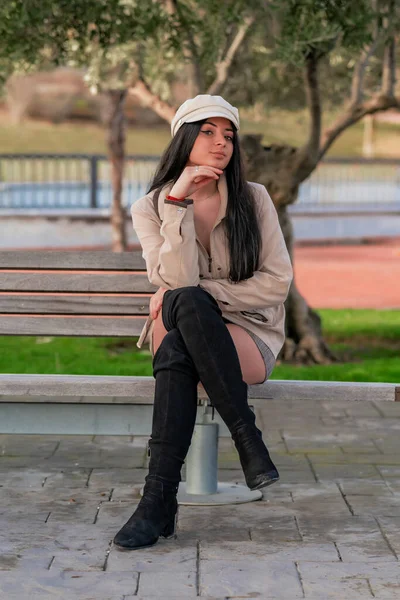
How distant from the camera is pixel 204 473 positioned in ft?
15.6

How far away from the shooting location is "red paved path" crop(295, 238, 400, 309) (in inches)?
570

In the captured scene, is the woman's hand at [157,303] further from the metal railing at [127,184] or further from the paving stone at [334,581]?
the metal railing at [127,184]

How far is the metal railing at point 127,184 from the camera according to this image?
23.2 m

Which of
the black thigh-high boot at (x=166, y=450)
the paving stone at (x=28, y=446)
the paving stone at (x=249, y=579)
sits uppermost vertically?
the black thigh-high boot at (x=166, y=450)

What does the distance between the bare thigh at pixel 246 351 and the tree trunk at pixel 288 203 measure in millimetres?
3954

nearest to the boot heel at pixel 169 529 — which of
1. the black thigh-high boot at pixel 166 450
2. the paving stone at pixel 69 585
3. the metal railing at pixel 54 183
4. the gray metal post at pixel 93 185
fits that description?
the black thigh-high boot at pixel 166 450

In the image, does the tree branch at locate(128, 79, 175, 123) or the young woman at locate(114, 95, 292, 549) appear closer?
the young woman at locate(114, 95, 292, 549)

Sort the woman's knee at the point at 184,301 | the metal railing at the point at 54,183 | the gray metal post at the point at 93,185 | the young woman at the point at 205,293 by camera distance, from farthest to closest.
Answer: the gray metal post at the point at 93,185
the metal railing at the point at 54,183
the woman's knee at the point at 184,301
the young woman at the point at 205,293

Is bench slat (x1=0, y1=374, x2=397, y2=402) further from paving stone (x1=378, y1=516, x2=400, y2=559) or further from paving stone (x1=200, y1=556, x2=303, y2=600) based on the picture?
paving stone (x1=200, y1=556, x2=303, y2=600)

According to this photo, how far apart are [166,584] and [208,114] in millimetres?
1822

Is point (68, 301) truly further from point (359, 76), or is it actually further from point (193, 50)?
point (359, 76)

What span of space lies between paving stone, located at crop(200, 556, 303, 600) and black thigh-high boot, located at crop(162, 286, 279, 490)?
32cm

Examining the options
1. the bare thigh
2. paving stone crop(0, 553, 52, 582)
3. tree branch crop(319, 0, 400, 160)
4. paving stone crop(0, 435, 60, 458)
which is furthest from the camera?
tree branch crop(319, 0, 400, 160)

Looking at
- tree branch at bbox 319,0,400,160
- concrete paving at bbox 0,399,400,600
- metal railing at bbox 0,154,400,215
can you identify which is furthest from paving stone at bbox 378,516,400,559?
metal railing at bbox 0,154,400,215
